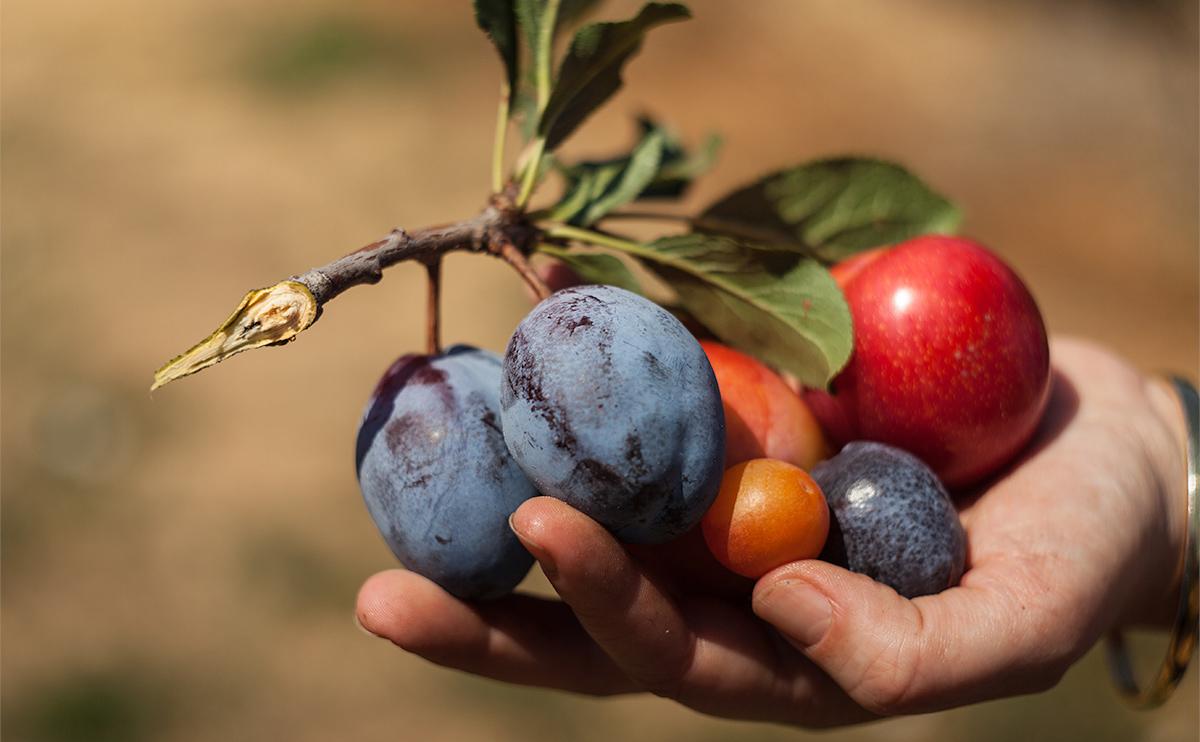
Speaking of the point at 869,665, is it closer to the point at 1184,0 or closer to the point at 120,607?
the point at 120,607

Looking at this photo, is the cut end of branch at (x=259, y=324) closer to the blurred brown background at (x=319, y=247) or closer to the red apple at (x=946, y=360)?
the red apple at (x=946, y=360)

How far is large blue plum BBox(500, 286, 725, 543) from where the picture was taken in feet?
3.78

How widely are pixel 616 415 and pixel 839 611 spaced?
366 millimetres

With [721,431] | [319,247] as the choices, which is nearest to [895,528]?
[721,431]

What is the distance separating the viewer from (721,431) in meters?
1.23

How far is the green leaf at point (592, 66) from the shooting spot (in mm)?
1472

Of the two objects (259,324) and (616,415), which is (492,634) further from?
(259,324)

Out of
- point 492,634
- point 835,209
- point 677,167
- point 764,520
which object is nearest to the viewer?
point 764,520

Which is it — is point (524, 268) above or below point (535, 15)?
below

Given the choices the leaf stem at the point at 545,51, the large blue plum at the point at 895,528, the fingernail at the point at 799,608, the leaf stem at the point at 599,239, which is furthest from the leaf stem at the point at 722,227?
the fingernail at the point at 799,608

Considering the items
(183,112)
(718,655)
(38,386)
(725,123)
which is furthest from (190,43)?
(718,655)

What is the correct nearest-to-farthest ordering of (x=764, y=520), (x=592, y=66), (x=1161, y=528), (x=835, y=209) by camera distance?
1. (x=764, y=520)
2. (x=592, y=66)
3. (x=1161, y=528)
4. (x=835, y=209)

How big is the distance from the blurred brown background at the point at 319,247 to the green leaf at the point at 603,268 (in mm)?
1927

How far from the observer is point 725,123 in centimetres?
566
